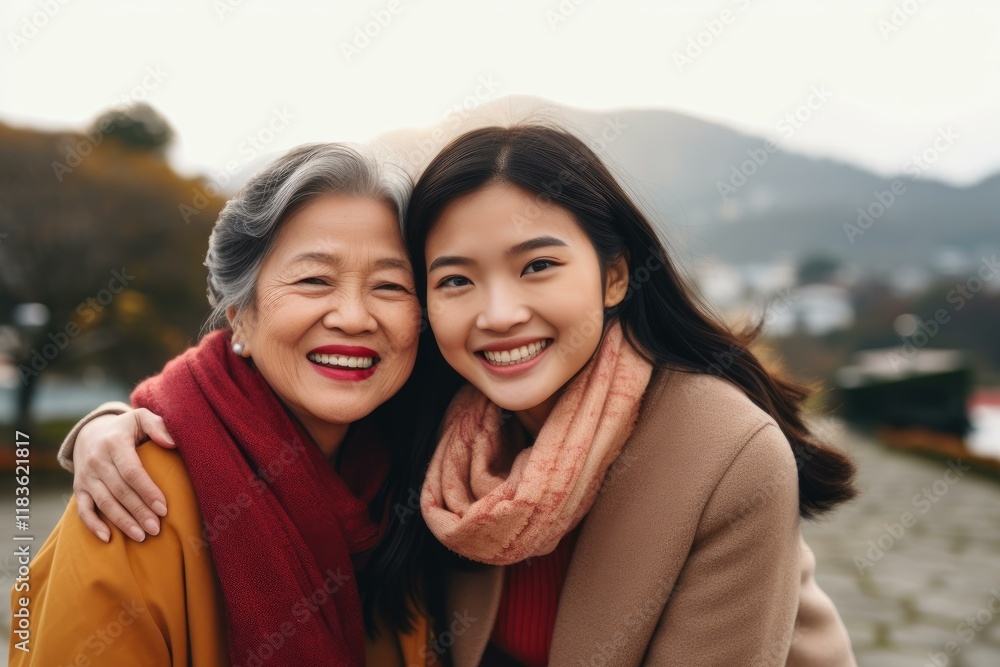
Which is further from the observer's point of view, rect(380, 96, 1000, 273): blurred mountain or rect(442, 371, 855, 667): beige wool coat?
rect(380, 96, 1000, 273): blurred mountain

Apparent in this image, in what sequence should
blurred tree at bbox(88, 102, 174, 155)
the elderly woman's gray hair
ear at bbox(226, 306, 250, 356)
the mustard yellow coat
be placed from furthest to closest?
blurred tree at bbox(88, 102, 174, 155)
ear at bbox(226, 306, 250, 356)
the elderly woman's gray hair
the mustard yellow coat

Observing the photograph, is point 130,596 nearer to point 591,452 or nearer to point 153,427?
point 153,427

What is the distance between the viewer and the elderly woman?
5.94 feet

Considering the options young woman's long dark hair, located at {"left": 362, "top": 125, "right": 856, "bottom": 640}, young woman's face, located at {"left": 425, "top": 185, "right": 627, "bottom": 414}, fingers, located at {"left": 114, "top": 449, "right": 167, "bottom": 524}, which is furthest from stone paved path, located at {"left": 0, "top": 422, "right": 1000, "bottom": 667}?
fingers, located at {"left": 114, "top": 449, "right": 167, "bottom": 524}

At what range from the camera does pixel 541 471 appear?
1982 millimetres

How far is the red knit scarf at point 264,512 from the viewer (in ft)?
6.15

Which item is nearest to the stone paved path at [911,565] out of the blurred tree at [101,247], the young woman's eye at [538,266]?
the young woman's eye at [538,266]

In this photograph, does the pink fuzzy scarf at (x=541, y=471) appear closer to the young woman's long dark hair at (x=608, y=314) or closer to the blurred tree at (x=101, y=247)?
the young woman's long dark hair at (x=608, y=314)

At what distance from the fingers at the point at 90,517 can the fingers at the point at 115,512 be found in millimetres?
19

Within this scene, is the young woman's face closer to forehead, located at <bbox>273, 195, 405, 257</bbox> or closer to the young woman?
the young woman

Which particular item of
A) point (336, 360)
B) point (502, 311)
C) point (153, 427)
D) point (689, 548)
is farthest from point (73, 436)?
point (689, 548)

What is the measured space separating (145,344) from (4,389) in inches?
146

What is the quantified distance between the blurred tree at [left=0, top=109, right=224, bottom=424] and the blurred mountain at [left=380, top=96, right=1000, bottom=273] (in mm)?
7141

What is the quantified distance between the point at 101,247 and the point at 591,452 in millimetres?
10298
